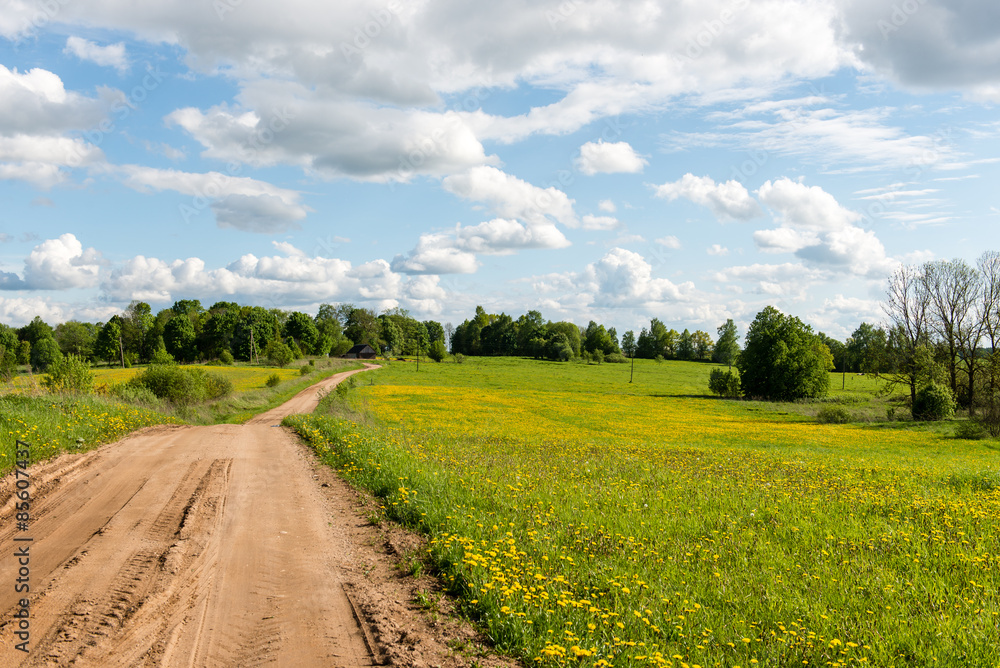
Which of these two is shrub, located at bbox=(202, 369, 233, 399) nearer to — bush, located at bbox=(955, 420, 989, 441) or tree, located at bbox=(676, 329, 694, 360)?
bush, located at bbox=(955, 420, 989, 441)

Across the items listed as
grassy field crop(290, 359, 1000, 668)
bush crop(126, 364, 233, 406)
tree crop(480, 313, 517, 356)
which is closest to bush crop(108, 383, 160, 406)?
bush crop(126, 364, 233, 406)

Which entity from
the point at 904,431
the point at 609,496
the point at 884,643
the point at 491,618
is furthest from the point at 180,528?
the point at 904,431

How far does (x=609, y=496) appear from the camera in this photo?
11.8m

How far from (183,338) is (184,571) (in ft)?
394

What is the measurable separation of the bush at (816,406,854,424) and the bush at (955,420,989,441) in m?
10.3

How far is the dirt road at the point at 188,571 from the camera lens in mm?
5078

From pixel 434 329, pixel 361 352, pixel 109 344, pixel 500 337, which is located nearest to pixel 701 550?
pixel 109 344

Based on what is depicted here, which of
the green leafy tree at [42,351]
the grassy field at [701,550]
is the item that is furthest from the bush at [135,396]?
the green leafy tree at [42,351]

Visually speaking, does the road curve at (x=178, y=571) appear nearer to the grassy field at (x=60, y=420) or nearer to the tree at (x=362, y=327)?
the grassy field at (x=60, y=420)

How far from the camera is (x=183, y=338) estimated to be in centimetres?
11012

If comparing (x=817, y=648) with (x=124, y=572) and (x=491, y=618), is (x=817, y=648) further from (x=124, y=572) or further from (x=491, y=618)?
(x=124, y=572)

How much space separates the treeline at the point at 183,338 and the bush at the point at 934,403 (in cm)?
8436

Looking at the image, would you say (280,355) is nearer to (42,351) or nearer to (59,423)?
(42,351)

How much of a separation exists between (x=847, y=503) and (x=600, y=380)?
74329mm
